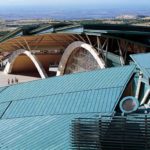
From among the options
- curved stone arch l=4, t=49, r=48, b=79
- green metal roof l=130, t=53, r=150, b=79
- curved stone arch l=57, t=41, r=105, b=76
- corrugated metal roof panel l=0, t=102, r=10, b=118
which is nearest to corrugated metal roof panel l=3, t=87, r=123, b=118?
corrugated metal roof panel l=0, t=102, r=10, b=118

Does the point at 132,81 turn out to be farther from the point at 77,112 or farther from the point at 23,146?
the point at 23,146

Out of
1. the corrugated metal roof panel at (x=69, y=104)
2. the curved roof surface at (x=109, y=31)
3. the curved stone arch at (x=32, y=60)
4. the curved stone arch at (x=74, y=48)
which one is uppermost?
the curved roof surface at (x=109, y=31)

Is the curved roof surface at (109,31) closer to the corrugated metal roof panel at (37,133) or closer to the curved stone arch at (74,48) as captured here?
the curved stone arch at (74,48)

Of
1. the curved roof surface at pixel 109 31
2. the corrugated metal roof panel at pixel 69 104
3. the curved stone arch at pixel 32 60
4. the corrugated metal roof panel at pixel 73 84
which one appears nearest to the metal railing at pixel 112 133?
the corrugated metal roof panel at pixel 69 104

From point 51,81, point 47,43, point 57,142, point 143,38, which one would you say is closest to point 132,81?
point 51,81

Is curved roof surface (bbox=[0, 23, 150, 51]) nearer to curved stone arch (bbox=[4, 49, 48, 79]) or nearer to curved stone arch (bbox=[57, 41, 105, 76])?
curved stone arch (bbox=[57, 41, 105, 76])
